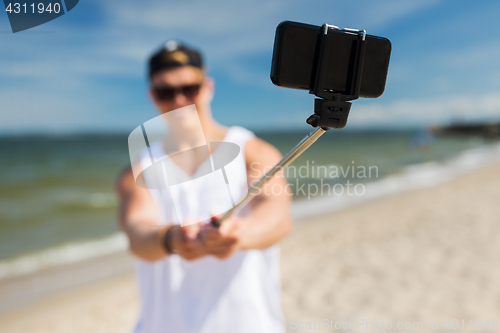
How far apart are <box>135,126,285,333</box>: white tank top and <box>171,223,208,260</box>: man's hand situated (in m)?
0.19

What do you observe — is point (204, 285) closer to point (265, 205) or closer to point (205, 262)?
point (205, 262)

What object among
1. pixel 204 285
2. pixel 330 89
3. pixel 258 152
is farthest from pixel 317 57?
pixel 204 285

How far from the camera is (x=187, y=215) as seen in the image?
4.21 feet

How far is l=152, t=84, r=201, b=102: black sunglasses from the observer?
58.5 inches

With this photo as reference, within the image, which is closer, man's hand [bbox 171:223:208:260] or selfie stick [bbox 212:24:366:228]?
selfie stick [bbox 212:24:366:228]

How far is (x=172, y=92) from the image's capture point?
59.2 inches

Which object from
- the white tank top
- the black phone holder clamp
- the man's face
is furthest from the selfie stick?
the man's face

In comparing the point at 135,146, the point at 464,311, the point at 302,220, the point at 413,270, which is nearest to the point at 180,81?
the point at 135,146

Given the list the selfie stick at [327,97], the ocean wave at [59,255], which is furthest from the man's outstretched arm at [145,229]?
the ocean wave at [59,255]

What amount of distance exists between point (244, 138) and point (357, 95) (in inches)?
34.8

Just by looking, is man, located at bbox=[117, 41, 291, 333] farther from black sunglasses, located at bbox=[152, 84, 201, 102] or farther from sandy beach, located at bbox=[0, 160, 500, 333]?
sandy beach, located at bbox=[0, 160, 500, 333]

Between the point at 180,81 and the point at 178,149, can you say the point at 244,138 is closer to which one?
the point at 178,149

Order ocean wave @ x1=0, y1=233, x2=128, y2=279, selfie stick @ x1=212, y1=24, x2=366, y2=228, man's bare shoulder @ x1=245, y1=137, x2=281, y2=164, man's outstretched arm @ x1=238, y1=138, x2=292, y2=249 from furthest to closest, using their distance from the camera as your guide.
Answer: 1. ocean wave @ x1=0, y1=233, x2=128, y2=279
2. man's bare shoulder @ x1=245, y1=137, x2=281, y2=164
3. man's outstretched arm @ x1=238, y1=138, x2=292, y2=249
4. selfie stick @ x1=212, y1=24, x2=366, y2=228

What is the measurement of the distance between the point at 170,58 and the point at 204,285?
38.8 inches
